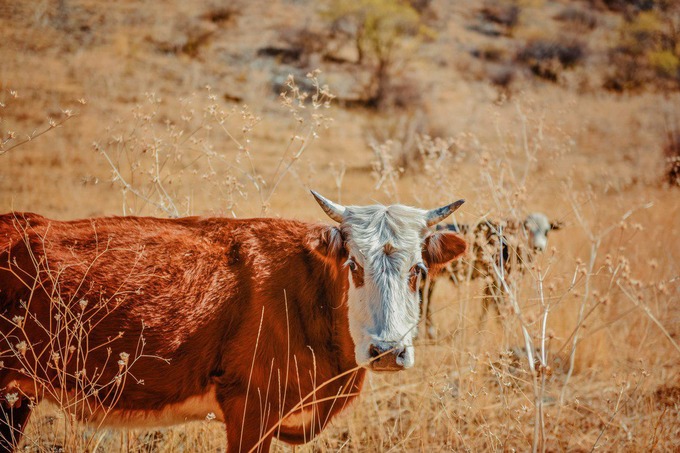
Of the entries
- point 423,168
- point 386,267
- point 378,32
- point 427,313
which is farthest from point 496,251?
point 378,32

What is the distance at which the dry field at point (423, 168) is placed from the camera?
4.42 metres

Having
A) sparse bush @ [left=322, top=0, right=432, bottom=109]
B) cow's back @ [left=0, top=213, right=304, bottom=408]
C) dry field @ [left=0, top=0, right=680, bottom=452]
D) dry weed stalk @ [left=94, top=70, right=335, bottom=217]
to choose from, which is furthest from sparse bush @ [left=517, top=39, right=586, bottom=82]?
cow's back @ [left=0, top=213, right=304, bottom=408]

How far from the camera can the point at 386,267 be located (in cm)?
347

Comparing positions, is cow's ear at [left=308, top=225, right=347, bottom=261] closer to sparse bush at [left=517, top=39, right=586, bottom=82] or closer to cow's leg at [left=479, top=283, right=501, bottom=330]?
cow's leg at [left=479, top=283, right=501, bottom=330]

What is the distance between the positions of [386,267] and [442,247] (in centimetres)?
64

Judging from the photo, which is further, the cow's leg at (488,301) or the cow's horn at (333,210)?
the cow's leg at (488,301)

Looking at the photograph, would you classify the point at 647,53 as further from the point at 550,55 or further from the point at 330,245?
the point at 330,245

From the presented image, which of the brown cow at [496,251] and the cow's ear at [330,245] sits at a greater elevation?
the cow's ear at [330,245]

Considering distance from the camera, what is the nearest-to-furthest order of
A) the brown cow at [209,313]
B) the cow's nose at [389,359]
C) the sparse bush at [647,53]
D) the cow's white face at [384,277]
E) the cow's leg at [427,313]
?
the cow's nose at [389,359] → the cow's white face at [384,277] → the brown cow at [209,313] → the cow's leg at [427,313] → the sparse bush at [647,53]

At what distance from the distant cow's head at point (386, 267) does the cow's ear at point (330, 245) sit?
13 millimetres

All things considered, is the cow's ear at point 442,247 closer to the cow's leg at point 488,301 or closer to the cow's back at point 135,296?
the cow's leg at point 488,301

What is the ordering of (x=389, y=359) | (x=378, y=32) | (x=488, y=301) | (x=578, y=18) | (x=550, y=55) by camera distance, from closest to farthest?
1. (x=389, y=359)
2. (x=488, y=301)
3. (x=378, y=32)
4. (x=550, y=55)
5. (x=578, y=18)

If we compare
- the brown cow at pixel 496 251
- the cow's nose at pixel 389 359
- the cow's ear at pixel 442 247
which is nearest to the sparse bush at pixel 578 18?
the brown cow at pixel 496 251

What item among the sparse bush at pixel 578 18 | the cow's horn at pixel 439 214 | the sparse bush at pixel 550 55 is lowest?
the cow's horn at pixel 439 214
